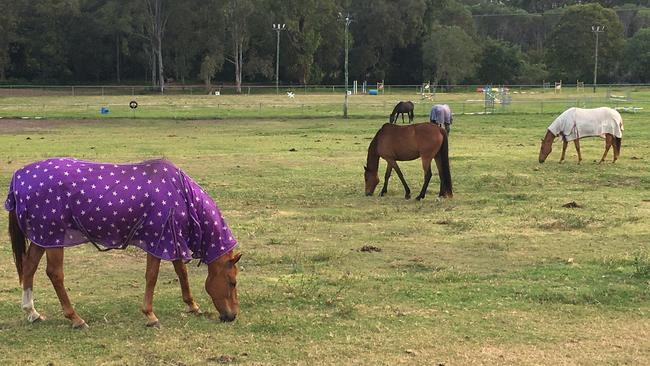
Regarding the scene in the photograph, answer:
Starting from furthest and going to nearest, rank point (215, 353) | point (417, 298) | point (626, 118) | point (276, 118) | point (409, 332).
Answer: point (276, 118), point (626, 118), point (417, 298), point (409, 332), point (215, 353)

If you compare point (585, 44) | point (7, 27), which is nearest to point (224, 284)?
point (7, 27)

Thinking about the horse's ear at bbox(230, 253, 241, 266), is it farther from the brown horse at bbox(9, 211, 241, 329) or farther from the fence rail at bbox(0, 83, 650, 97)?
the fence rail at bbox(0, 83, 650, 97)

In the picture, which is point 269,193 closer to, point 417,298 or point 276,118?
point 417,298

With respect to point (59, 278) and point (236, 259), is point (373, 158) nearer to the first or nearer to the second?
→ point (236, 259)

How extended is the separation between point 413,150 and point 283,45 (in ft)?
238

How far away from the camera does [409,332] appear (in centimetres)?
584

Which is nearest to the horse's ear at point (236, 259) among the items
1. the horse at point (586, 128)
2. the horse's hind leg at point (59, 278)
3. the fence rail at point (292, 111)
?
the horse's hind leg at point (59, 278)

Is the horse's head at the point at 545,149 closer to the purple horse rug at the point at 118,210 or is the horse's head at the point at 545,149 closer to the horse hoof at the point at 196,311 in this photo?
the horse hoof at the point at 196,311

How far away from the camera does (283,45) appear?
83.2m

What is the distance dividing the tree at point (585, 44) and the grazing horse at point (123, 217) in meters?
95.4

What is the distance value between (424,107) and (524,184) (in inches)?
1300

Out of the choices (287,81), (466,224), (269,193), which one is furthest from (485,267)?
(287,81)

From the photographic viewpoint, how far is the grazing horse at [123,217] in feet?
18.9

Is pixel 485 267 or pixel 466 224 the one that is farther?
pixel 466 224
